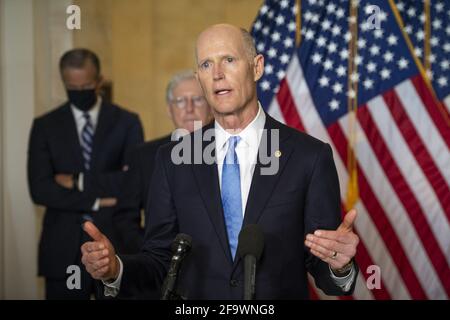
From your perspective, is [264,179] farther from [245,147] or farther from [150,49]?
[150,49]

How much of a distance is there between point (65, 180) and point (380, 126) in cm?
183

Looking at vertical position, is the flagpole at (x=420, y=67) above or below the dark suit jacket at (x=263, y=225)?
above

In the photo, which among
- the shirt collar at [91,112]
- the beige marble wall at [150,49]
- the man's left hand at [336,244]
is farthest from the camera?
the beige marble wall at [150,49]

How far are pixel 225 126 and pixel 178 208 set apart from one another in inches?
11.5

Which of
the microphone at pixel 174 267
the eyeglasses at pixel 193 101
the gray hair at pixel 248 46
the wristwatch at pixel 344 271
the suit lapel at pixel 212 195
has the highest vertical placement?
the gray hair at pixel 248 46

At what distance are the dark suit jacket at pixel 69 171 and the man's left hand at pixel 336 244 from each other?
2.12m

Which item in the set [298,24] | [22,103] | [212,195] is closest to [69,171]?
[22,103]

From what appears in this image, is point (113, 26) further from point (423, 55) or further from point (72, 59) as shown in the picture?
point (423, 55)

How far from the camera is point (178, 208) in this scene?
6.73 ft

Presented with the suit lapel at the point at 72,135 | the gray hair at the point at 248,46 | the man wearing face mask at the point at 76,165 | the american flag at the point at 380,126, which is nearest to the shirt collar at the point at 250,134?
the gray hair at the point at 248,46

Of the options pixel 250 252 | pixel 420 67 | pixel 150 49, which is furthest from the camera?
pixel 150 49

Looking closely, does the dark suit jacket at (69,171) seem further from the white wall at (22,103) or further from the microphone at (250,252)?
the microphone at (250,252)

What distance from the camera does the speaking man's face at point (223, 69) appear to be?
6.41ft

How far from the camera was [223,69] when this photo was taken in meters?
1.96
